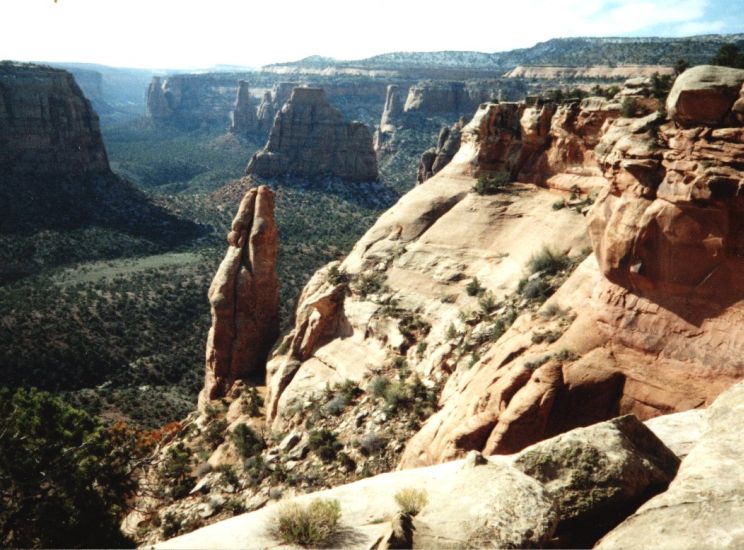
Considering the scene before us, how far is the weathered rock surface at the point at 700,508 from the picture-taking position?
8.06 meters

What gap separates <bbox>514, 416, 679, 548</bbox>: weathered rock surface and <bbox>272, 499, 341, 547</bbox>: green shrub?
360 cm

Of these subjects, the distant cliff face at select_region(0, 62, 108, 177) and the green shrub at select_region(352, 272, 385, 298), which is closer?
the green shrub at select_region(352, 272, 385, 298)

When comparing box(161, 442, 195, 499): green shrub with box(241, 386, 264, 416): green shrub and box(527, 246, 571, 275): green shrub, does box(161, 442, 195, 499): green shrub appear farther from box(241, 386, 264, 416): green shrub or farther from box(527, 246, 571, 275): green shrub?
box(527, 246, 571, 275): green shrub

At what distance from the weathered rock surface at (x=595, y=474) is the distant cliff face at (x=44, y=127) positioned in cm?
10250

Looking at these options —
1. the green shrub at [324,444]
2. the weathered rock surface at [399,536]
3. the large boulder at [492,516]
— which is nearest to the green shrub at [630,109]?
the green shrub at [324,444]

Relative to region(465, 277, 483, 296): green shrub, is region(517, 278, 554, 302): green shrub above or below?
above

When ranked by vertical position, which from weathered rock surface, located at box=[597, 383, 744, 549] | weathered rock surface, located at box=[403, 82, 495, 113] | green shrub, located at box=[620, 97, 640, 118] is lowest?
weathered rock surface, located at box=[597, 383, 744, 549]

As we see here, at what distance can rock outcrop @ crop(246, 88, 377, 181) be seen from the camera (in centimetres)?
12356

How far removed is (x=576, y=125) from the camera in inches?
1168

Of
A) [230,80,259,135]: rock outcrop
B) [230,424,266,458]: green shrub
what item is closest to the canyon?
[230,424,266,458]: green shrub

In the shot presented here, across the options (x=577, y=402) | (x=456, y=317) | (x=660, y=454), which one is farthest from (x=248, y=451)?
(x=660, y=454)

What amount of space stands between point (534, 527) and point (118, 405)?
4062 centimetres

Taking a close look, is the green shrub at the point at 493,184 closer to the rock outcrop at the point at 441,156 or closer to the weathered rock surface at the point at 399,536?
the weathered rock surface at the point at 399,536

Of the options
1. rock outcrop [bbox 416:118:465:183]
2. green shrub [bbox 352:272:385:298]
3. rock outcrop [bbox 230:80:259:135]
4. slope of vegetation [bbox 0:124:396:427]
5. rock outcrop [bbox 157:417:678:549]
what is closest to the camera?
rock outcrop [bbox 157:417:678:549]
